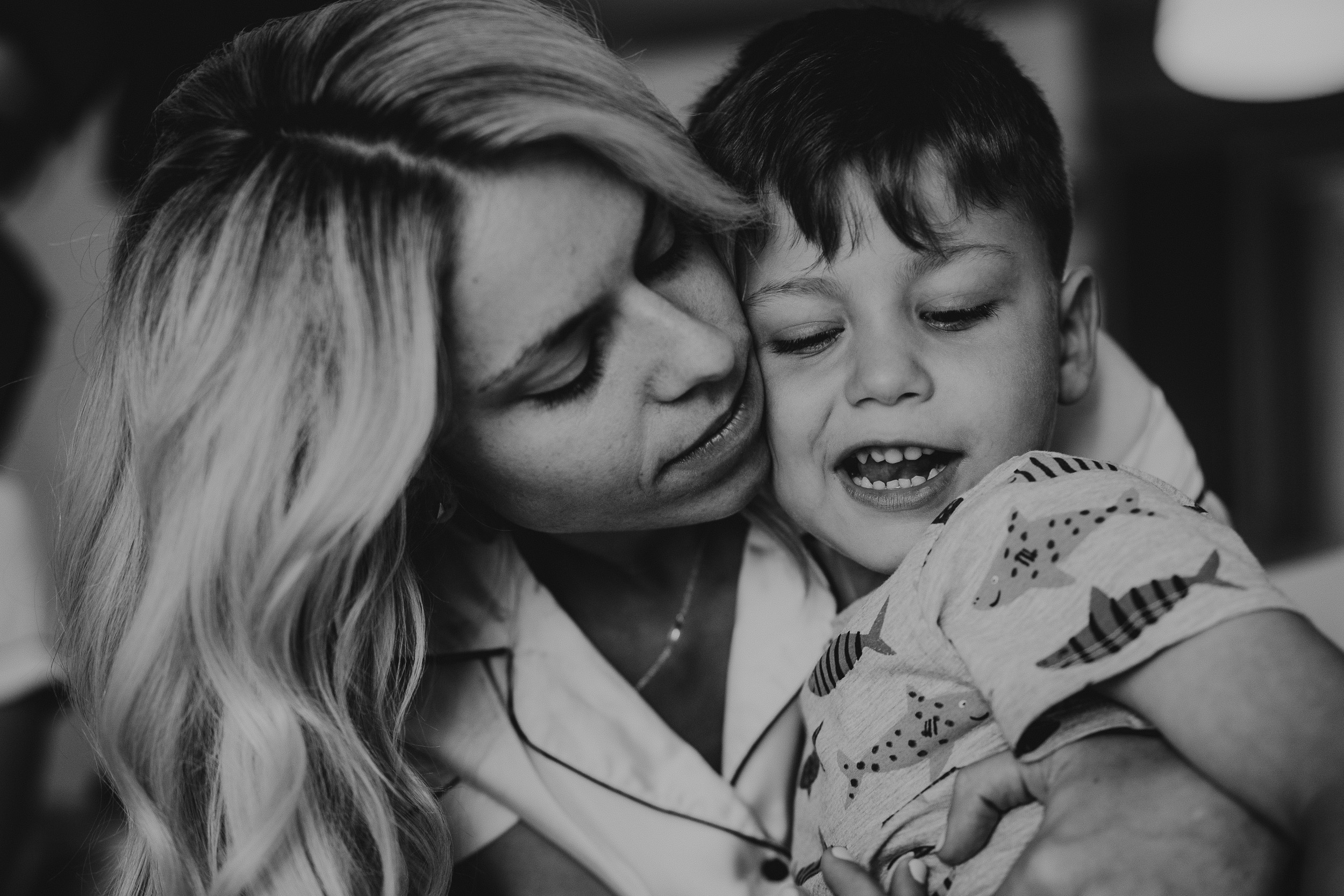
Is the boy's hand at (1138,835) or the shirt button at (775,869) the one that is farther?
the shirt button at (775,869)

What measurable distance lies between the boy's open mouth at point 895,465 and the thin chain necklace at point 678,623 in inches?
11.8

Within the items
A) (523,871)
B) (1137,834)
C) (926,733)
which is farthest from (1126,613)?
(523,871)

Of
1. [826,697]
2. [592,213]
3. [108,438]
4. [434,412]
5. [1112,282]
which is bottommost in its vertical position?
[1112,282]

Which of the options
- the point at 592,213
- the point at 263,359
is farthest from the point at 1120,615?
the point at 263,359

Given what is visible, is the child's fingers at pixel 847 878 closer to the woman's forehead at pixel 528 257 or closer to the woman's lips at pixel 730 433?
the woman's lips at pixel 730 433

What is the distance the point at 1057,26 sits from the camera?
13.2 feet

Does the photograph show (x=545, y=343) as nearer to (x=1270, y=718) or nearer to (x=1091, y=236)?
(x=1270, y=718)

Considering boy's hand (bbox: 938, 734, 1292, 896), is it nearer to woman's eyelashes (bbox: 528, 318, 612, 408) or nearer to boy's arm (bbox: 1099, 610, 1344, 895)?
boy's arm (bbox: 1099, 610, 1344, 895)

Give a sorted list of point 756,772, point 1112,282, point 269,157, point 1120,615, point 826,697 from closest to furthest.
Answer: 1. point 1120,615
2. point 269,157
3. point 826,697
4. point 756,772
5. point 1112,282

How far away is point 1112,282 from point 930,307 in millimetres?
3777

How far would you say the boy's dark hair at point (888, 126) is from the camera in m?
1.04

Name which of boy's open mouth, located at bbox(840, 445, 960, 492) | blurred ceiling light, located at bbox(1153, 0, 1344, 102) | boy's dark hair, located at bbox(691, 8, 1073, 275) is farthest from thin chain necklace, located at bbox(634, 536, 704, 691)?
blurred ceiling light, located at bbox(1153, 0, 1344, 102)

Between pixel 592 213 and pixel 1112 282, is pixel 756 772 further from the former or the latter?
pixel 1112 282

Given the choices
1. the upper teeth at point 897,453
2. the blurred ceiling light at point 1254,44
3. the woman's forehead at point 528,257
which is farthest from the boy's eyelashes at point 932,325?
the blurred ceiling light at point 1254,44
